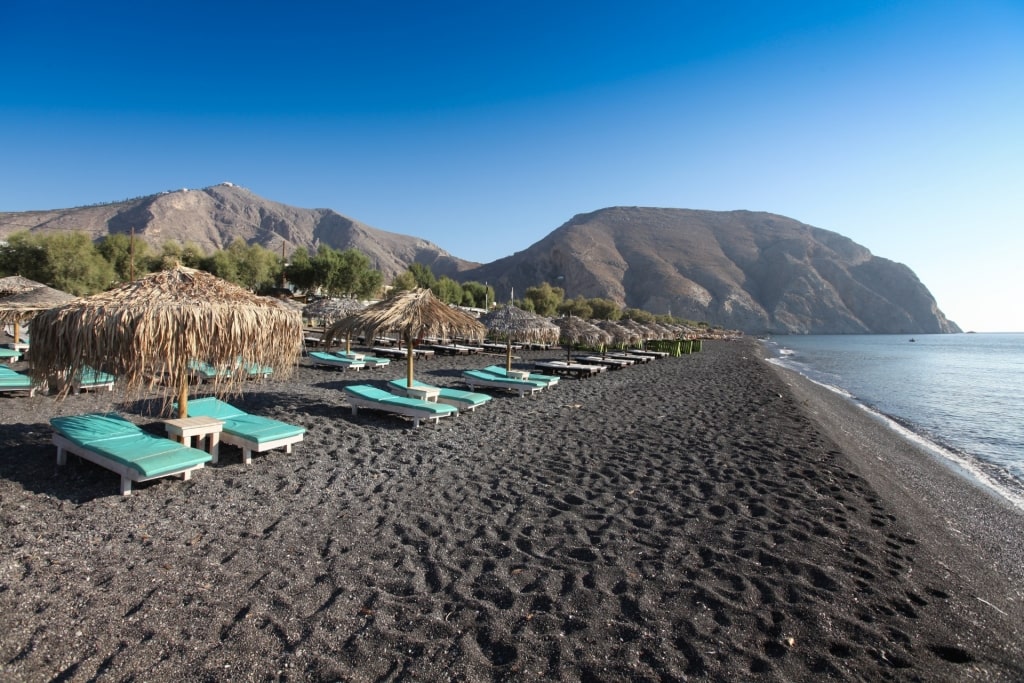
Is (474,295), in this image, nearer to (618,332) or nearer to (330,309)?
(618,332)

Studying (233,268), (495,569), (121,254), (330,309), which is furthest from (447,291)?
(495,569)

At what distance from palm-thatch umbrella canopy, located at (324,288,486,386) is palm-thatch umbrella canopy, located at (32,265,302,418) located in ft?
10.6

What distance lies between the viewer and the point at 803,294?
117500 mm

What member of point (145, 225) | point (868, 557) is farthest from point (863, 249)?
point (145, 225)

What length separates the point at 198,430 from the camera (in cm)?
529

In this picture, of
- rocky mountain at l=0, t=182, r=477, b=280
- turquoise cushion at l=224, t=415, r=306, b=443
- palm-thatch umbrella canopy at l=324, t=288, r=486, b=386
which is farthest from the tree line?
rocky mountain at l=0, t=182, r=477, b=280

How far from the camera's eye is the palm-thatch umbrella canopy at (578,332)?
1733 cm

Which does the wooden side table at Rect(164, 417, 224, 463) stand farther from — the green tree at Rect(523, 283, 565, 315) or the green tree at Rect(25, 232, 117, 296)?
the green tree at Rect(523, 283, 565, 315)

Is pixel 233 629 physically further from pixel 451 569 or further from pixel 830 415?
pixel 830 415

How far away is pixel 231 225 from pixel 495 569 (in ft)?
452

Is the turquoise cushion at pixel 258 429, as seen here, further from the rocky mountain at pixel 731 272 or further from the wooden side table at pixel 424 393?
the rocky mountain at pixel 731 272

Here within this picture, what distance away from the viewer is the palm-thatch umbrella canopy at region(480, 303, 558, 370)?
1426cm

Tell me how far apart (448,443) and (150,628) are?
14.2 feet

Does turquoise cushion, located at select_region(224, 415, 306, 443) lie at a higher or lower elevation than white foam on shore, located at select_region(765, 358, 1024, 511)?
higher
